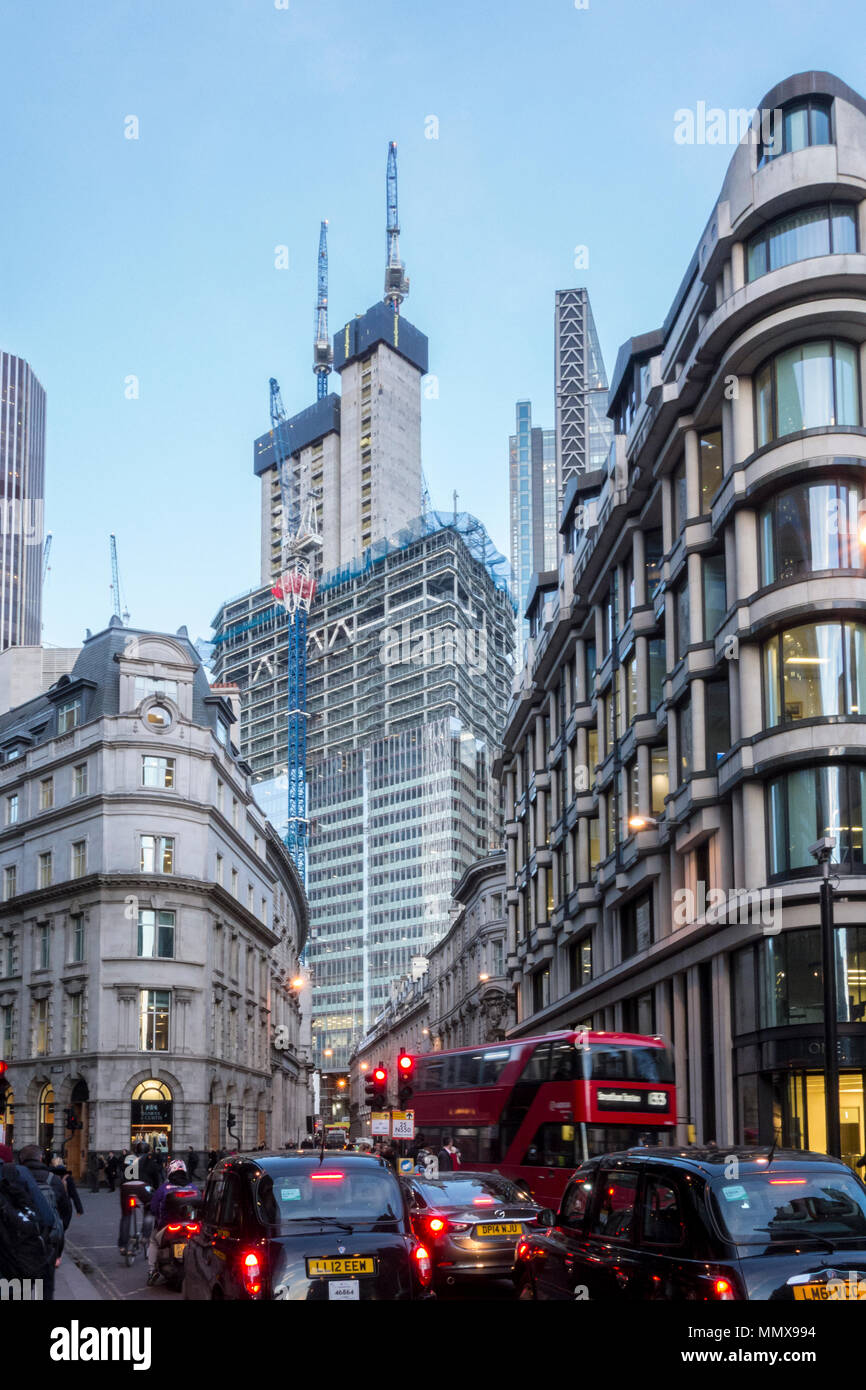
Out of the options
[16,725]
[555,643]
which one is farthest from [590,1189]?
[16,725]

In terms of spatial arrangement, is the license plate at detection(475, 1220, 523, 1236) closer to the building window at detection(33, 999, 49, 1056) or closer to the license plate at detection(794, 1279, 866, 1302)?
the license plate at detection(794, 1279, 866, 1302)

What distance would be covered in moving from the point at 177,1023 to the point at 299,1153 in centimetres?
5675

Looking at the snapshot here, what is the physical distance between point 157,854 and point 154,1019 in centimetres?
741

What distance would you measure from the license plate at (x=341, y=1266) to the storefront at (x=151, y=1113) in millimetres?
56590

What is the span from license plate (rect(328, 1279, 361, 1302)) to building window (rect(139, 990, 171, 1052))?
188 feet

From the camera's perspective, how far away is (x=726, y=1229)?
954 centimetres

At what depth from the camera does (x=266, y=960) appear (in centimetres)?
9125

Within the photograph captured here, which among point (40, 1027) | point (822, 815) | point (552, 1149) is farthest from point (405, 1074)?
point (40, 1027)

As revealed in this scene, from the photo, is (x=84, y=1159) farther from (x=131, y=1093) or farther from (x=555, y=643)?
(x=555, y=643)

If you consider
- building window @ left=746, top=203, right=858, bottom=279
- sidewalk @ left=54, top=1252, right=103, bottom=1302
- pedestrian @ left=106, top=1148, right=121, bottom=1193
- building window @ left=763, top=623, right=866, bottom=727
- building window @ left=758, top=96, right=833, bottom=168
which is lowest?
pedestrian @ left=106, top=1148, right=121, bottom=1193

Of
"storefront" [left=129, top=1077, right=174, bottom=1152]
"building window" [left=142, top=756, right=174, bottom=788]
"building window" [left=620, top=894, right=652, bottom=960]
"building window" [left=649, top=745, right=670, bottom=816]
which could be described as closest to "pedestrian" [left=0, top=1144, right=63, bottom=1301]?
"building window" [left=649, top=745, right=670, bottom=816]

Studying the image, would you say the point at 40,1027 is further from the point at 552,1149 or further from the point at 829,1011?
the point at 829,1011

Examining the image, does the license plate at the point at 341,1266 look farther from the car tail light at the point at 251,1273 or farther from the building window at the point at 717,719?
the building window at the point at 717,719

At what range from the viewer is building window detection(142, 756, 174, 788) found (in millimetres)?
69875
